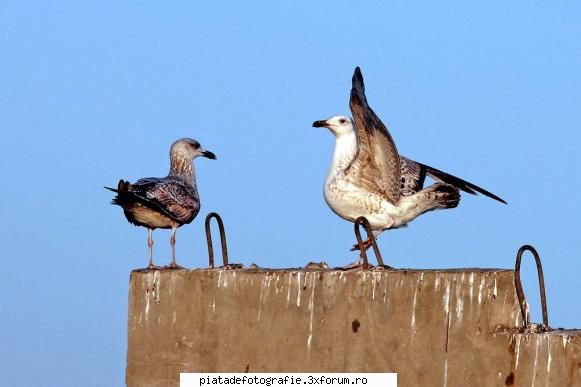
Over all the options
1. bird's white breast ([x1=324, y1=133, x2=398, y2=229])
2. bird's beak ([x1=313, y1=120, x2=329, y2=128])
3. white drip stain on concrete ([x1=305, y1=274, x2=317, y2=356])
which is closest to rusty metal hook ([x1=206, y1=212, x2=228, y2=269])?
white drip stain on concrete ([x1=305, y1=274, x2=317, y2=356])

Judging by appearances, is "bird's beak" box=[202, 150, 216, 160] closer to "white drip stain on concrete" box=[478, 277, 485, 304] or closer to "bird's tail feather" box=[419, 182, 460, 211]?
"bird's tail feather" box=[419, 182, 460, 211]

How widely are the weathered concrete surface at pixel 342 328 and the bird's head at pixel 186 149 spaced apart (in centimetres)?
466

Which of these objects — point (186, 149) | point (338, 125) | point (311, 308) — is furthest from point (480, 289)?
point (186, 149)

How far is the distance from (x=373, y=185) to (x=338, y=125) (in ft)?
2.94

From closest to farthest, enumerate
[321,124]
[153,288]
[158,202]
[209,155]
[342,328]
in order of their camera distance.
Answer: [342,328], [153,288], [321,124], [158,202], [209,155]

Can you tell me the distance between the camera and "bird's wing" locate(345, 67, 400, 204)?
1215 cm

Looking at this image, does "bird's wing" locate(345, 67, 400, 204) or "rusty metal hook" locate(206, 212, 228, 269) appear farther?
"bird's wing" locate(345, 67, 400, 204)

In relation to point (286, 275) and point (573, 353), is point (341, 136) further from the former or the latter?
point (573, 353)

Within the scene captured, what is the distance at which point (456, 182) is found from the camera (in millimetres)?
13156

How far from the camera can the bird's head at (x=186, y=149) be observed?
15.2m

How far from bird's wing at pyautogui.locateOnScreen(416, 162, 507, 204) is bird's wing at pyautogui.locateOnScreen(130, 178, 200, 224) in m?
2.40

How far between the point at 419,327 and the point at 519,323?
685mm

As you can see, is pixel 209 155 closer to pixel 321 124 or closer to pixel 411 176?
pixel 321 124

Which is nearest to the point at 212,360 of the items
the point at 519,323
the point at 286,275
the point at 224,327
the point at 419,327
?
the point at 224,327
